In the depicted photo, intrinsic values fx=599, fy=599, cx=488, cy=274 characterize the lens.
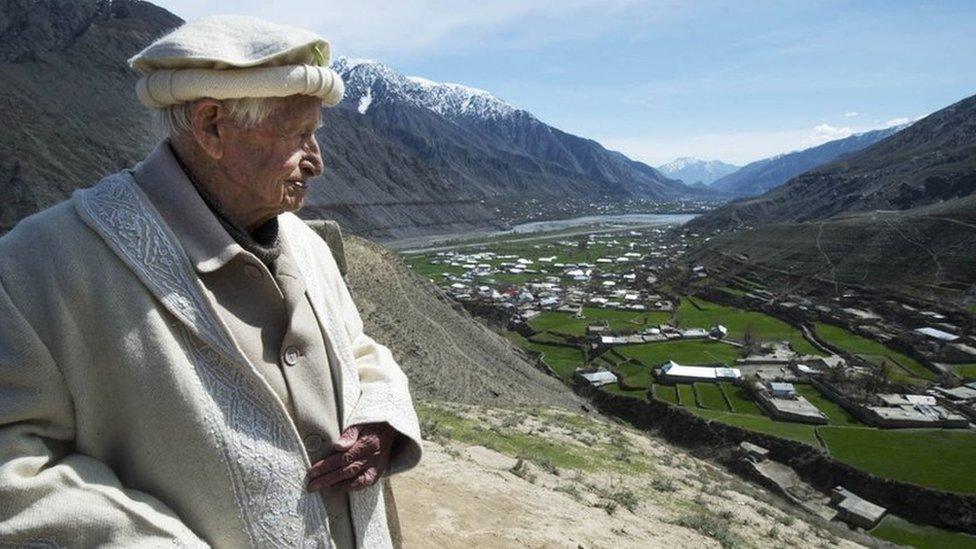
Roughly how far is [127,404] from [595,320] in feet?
152

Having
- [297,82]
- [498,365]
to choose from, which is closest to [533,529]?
[297,82]

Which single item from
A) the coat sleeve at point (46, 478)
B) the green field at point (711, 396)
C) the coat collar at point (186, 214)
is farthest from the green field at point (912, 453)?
the coat sleeve at point (46, 478)

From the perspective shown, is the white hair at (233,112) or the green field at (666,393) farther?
the green field at (666,393)

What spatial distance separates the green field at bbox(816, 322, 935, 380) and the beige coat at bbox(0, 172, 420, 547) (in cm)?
3889

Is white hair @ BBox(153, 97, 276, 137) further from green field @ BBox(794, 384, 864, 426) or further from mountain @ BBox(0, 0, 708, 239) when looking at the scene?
green field @ BBox(794, 384, 864, 426)

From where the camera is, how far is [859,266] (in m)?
51.0

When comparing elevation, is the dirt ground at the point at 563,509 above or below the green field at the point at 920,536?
above

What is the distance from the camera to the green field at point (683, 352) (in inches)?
1395

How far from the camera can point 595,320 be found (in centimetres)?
4647

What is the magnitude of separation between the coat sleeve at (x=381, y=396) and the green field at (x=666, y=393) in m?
28.0

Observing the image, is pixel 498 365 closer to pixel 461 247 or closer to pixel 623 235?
pixel 461 247

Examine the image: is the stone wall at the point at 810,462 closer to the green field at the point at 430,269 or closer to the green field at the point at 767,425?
the green field at the point at 767,425

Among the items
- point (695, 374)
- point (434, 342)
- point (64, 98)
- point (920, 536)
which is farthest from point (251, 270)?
point (64, 98)

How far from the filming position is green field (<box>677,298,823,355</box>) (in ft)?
130
